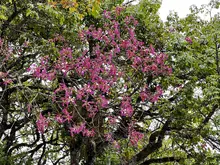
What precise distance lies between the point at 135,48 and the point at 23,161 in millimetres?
4649

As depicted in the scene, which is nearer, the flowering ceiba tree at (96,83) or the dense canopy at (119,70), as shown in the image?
the flowering ceiba tree at (96,83)

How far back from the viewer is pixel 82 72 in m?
5.84

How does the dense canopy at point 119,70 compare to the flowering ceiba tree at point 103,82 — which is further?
the dense canopy at point 119,70

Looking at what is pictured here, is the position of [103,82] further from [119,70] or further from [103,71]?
[119,70]

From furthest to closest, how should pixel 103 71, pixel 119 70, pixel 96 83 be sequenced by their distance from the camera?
pixel 119 70 → pixel 103 71 → pixel 96 83

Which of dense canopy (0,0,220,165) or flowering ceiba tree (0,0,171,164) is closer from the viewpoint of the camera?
flowering ceiba tree (0,0,171,164)

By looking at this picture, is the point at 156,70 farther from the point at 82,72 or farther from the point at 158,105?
the point at 82,72

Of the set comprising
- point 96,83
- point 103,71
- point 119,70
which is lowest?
point 96,83

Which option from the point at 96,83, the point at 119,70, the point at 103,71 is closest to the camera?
the point at 96,83

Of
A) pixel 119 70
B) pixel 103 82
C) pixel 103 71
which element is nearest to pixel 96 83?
pixel 103 82

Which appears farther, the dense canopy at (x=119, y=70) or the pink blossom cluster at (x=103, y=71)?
the dense canopy at (x=119, y=70)

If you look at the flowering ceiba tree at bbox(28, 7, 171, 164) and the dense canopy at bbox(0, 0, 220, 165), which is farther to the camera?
the dense canopy at bbox(0, 0, 220, 165)

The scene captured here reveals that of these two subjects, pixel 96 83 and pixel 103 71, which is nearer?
pixel 96 83

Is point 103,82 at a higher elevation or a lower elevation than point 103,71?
lower
